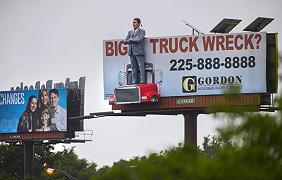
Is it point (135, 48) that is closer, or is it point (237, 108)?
point (237, 108)

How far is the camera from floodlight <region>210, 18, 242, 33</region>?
78.2 metres

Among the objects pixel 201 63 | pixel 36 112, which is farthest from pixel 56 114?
pixel 201 63

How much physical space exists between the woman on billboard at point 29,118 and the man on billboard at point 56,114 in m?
1.93

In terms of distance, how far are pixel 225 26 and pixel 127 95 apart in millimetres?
8001

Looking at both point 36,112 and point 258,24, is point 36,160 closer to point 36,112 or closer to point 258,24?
point 36,112

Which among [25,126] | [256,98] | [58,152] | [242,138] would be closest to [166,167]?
[242,138]

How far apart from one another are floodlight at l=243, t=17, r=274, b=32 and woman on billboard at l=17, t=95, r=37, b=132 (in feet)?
108

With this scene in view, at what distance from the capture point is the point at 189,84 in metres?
80.1

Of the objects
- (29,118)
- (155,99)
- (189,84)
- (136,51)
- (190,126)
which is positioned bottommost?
(190,126)

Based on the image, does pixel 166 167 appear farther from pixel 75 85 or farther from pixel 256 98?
pixel 75 85

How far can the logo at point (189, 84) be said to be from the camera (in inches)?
3147

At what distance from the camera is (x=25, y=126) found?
108 metres

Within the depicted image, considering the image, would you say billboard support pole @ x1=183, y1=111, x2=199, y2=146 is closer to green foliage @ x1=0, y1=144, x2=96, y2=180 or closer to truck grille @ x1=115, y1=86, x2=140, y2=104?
truck grille @ x1=115, y1=86, x2=140, y2=104

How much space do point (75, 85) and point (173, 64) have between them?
1219 inches
